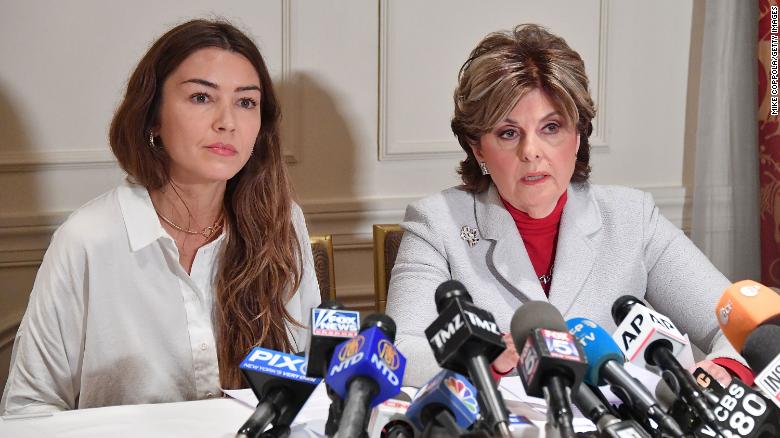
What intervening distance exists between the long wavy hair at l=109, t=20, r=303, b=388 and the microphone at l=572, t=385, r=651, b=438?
1052 mm

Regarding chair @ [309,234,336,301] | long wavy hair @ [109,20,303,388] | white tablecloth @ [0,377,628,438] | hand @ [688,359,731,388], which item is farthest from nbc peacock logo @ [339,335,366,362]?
chair @ [309,234,336,301]

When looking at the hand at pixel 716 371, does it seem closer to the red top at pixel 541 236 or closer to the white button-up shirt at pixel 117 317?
the red top at pixel 541 236

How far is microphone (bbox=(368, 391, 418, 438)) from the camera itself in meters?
1.25

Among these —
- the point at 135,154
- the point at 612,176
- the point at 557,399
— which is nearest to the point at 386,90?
the point at 612,176

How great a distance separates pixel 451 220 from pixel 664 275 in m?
0.53

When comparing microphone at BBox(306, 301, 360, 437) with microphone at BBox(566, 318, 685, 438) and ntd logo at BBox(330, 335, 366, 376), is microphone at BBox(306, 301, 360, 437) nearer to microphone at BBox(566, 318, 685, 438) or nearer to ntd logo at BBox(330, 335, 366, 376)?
ntd logo at BBox(330, 335, 366, 376)

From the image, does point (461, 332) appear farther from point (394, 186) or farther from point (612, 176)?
point (612, 176)

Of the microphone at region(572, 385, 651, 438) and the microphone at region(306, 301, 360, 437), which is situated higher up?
the microphone at region(306, 301, 360, 437)

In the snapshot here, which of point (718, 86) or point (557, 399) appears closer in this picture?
point (557, 399)

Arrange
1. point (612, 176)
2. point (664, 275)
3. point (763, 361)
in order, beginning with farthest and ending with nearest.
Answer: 1. point (612, 176)
2. point (664, 275)
3. point (763, 361)

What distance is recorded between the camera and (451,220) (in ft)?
7.57

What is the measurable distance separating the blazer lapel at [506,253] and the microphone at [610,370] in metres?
0.85

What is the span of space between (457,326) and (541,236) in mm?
1232

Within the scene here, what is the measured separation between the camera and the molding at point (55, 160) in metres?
2.82
